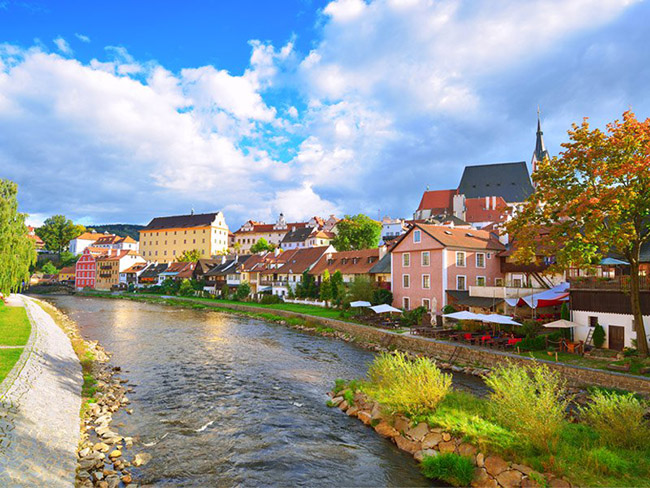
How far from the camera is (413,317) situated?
3188 centimetres

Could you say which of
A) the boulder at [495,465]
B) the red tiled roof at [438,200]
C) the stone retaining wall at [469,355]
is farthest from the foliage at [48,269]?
the boulder at [495,465]

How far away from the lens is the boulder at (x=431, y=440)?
1092cm

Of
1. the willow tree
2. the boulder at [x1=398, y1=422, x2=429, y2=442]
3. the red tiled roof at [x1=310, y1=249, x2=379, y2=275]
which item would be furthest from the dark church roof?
the boulder at [x1=398, y1=422, x2=429, y2=442]

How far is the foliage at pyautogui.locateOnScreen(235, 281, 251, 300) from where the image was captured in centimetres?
6041

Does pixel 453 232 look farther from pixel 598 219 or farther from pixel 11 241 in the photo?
pixel 11 241

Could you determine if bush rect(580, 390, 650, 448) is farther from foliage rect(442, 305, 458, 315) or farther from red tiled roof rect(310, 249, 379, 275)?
red tiled roof rect(310, 249, 379, 275)

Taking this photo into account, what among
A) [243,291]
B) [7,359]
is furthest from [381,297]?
[243,291]

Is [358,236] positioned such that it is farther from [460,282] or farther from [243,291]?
[460,282]

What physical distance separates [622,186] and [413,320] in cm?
1836

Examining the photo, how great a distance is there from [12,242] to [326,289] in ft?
98.6

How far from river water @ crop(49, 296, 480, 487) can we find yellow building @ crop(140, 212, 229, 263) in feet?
270

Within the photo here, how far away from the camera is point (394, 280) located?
3834 cm

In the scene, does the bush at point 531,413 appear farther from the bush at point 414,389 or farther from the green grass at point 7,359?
the green grass at point 7,359

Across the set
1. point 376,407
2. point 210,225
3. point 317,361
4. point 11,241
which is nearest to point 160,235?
point 210,225
